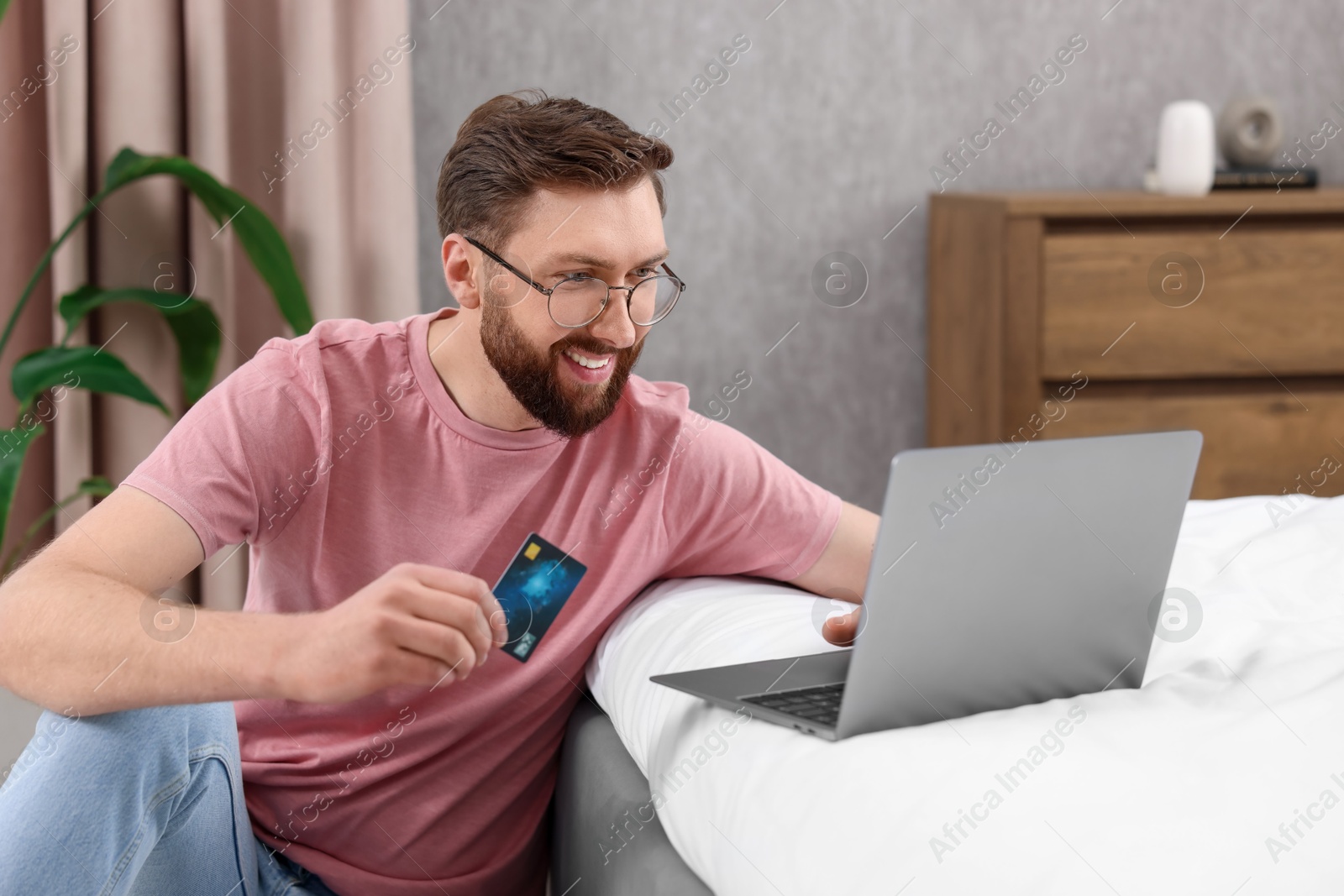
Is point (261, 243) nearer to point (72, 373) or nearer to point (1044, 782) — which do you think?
point (72, 373)

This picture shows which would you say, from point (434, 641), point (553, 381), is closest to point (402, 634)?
point (434, 641)

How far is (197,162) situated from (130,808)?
140cm

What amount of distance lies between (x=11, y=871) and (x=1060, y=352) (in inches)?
68.7

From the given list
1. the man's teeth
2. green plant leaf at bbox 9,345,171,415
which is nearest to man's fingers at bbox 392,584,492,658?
the man's teeth

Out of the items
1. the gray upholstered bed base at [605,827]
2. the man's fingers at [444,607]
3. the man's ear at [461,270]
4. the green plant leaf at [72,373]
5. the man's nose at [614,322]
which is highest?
the man's ear at [461,270]

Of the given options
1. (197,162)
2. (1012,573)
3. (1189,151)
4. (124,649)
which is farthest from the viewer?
(1189,151)

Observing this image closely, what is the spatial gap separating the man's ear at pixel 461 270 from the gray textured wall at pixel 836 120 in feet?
3.98

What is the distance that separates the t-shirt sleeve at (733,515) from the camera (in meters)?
1.13

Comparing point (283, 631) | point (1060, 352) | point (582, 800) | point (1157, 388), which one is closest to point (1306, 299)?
point (1157, 388)

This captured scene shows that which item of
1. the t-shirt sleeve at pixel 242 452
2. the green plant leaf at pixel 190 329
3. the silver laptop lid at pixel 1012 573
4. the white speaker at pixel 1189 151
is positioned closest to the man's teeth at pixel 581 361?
the t-shirt sleeve at pixel 242 452

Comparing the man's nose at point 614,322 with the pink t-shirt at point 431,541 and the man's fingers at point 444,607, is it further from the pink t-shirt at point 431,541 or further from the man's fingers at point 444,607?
the man's fingers at point 444,607

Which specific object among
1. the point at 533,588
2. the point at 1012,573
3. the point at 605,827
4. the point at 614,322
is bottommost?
the point at 605,827

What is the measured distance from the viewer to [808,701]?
0.81 m

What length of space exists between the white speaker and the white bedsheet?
139 centimetres
